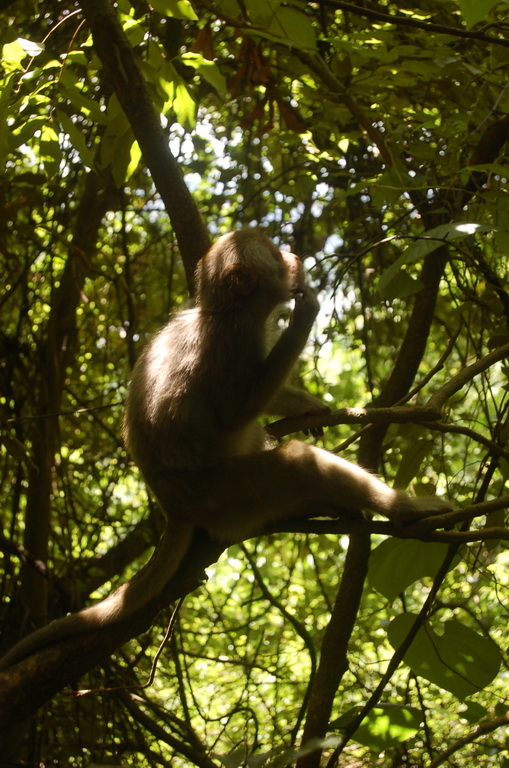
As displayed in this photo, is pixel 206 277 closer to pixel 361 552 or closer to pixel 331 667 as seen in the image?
pixel 361 552

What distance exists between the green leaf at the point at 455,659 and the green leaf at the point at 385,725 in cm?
21

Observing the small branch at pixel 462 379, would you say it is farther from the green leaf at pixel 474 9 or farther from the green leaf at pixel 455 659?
the green leaf at pixel 474 9

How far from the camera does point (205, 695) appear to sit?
5.23 metres

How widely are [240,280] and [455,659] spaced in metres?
1.69

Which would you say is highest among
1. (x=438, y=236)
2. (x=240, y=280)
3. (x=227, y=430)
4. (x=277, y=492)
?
(x=240, y=280)

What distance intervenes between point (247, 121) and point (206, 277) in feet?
3.11

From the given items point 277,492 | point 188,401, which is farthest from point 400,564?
point 188,401

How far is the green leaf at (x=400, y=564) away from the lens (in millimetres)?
2951

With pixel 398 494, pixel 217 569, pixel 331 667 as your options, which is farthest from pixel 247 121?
pixel 217 569

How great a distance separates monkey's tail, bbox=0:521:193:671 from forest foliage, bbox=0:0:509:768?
0.23 ft

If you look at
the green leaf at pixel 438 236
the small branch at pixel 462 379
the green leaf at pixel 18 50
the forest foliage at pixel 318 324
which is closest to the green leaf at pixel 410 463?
the forest foliage at pixel 318 324

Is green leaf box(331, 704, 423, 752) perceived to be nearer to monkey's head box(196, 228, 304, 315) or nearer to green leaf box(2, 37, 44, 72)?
monkey's head box(196, 228, 304, 315)

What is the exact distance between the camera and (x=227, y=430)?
312 cm

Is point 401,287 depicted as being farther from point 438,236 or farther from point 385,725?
point 385,725
